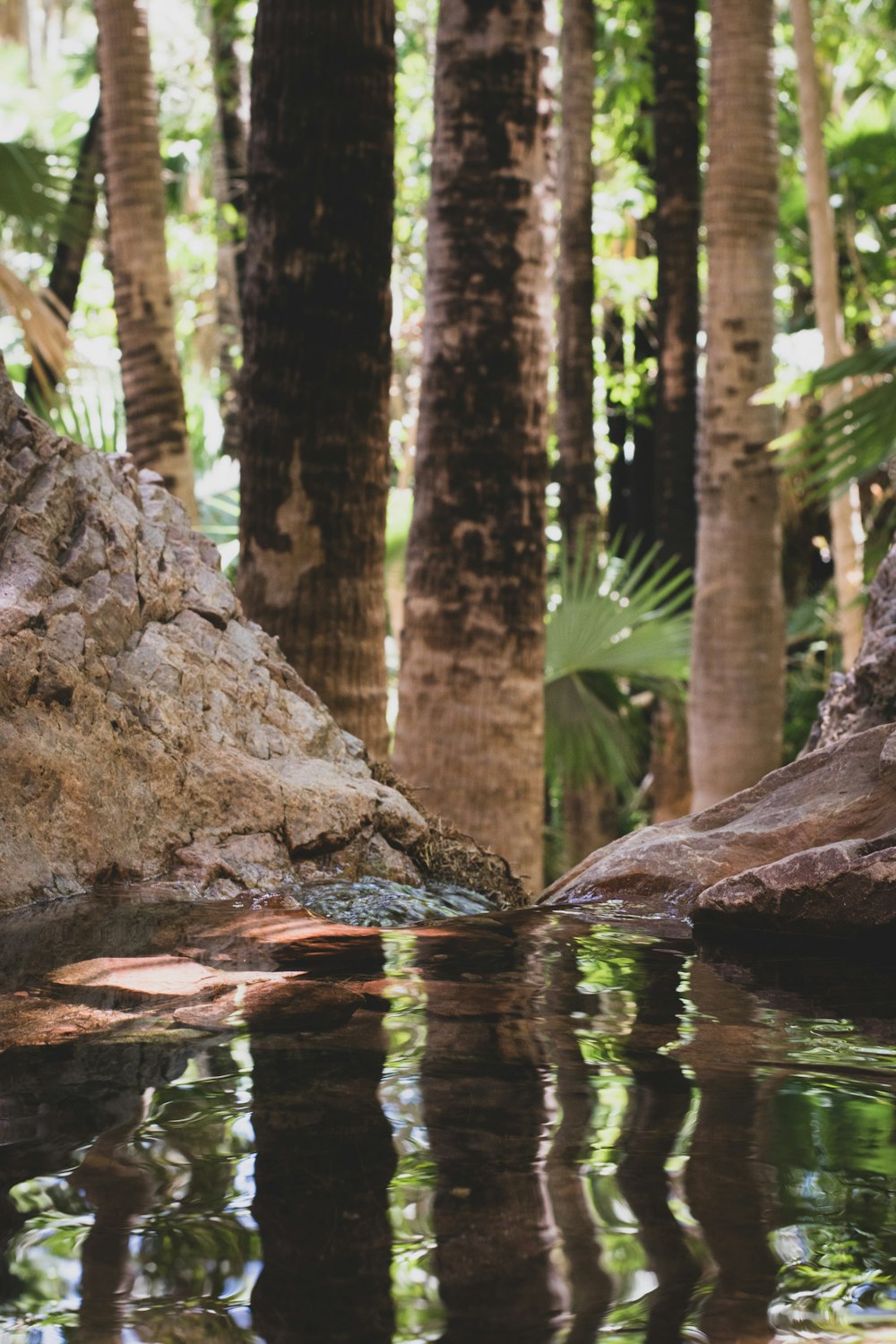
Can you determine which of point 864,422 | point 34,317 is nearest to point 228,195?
point 34,317

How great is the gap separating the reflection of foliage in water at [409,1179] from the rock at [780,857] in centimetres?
88

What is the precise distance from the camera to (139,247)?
7.04 meters

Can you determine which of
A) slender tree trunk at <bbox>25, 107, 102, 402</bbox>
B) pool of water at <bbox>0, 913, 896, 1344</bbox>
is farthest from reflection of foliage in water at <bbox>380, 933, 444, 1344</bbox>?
slender tree trunk at <bbox>25, 107, 102, 402</bbox>

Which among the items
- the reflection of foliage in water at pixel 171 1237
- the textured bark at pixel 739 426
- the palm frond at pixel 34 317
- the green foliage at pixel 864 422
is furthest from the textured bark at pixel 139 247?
the reflection of foliage in water at pixel 171 1237

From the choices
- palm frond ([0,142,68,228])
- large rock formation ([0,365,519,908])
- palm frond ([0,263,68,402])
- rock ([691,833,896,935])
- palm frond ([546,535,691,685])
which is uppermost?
palm frond ([0,142,68,228])

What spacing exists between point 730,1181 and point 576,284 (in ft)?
33.1

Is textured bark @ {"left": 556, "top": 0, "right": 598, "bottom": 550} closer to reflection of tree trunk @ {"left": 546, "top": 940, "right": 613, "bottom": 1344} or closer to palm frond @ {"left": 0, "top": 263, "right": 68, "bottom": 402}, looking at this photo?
palm frond @ {"left": 0, "top": 263, "right": 68, "bottom": 402}

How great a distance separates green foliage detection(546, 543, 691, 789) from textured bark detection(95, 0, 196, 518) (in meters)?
2.38

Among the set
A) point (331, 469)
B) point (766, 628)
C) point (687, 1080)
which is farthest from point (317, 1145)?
point (766, 628)

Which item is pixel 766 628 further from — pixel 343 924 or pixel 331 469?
pixel 343 924

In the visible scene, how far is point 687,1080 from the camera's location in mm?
1766

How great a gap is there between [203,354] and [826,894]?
751 inches

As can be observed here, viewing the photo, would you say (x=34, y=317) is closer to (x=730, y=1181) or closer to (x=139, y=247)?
(x=139, y=247)

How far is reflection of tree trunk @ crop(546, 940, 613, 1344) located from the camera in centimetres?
120
